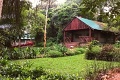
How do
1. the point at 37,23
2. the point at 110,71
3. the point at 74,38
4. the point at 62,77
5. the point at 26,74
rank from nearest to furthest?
1. the point at 62,77
2. the point at 26,74
3. the point at 110,71
4. the point at 37,23
5. the point at 74,38

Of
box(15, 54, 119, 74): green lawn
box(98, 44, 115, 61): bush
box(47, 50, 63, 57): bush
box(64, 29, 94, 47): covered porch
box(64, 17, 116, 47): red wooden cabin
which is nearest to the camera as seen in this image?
box(15, 54, 119, 74): green lawn

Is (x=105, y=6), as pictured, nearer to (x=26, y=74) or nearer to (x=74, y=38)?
(x=26, y=74)

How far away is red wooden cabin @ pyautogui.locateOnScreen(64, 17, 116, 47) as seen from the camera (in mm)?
29625

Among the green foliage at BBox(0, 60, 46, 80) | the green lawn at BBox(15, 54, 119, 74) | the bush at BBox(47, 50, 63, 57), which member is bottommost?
the bush at BBox(47, 50, 63, 57)

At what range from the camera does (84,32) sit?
3256cm

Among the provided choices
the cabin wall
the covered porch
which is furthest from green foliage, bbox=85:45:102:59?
the cabin wall

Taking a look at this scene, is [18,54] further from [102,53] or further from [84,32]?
[84,32]

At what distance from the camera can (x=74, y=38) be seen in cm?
3403

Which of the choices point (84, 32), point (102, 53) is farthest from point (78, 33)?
point (102, 53)

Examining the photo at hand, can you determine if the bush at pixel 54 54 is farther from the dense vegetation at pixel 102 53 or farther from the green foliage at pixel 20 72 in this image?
the green foliage at pixel 20 72

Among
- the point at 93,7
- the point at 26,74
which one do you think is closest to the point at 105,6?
the point at 93,7

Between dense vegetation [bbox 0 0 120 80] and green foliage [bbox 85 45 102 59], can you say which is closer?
dense vegetation [bbox 0 0 120 80]

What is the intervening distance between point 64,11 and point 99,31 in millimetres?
7047

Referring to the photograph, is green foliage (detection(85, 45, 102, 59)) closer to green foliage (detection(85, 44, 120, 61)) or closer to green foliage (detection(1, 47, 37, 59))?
green foliage (detection(85, 44, 120, 61))
